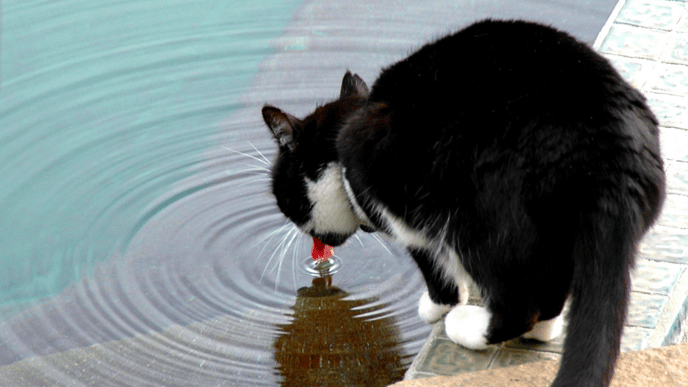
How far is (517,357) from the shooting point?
273cm

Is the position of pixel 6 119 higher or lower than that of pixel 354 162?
higher

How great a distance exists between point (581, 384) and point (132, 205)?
2.32m

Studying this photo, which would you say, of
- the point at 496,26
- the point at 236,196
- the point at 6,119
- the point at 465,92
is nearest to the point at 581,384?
the point at 465,92

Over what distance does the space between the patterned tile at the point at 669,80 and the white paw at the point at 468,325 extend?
1589mm

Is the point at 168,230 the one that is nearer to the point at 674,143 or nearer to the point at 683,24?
the point at 674,143

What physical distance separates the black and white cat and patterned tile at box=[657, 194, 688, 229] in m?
0.72

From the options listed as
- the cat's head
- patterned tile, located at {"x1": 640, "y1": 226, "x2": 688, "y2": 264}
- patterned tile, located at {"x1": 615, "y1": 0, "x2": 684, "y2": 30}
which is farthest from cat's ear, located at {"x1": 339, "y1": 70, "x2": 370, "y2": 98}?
patterned tile, located at {"x1": 615, "y1": 0, "x2": 684, "y2": 30}

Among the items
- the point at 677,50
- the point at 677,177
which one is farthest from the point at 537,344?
the point at 677,50

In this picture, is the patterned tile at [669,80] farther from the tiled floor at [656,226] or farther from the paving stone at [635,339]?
the paving stone at [635,339]

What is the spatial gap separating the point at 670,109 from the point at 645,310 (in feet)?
3.96

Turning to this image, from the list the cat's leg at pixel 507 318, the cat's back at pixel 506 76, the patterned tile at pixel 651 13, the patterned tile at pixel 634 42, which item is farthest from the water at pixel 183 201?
the cat's back at pixel 506 76

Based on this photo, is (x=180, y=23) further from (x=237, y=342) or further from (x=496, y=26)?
(x=496, y=26)

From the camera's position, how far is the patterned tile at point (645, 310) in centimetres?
279

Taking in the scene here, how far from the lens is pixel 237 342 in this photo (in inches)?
124
